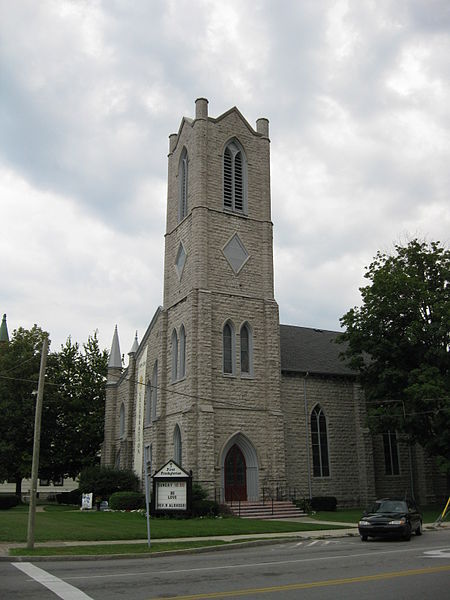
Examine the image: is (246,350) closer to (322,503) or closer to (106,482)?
(322,503)

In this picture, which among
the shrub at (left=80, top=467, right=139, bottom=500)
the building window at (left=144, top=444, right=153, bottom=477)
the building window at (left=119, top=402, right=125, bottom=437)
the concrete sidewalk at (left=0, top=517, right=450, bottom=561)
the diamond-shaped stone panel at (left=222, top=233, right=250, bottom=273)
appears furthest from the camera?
the building window at (left=119, top=402, right=125, bottom=437)

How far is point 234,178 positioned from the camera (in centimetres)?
3512

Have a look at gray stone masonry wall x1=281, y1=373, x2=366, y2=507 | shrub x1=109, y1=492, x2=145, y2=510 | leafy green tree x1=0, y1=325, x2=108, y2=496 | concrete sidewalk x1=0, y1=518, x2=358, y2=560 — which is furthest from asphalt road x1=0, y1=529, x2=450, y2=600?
leafy green tree x1=0, y1=325, x2=108, y2=496

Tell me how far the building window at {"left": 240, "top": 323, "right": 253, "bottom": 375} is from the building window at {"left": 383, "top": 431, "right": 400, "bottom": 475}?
1022 cm

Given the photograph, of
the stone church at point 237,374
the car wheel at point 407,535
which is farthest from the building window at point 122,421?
the car wheel at point 407,535

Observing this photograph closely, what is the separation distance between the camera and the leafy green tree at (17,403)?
40.9 meters

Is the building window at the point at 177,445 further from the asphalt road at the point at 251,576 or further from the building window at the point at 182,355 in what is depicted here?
the asphalt road at the point at 251,576

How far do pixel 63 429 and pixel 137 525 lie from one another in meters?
24.6

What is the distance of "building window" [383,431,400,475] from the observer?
117 ft

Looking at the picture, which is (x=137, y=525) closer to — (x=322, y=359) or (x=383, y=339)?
(x=383, y=339)

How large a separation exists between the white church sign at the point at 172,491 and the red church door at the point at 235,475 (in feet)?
16.3

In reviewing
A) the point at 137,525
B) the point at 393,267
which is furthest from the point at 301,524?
the point at 393,267

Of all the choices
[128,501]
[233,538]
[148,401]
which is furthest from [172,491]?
[148,401]

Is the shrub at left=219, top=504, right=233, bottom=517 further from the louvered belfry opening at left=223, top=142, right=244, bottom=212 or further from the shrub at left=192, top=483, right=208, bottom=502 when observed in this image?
the louvered belfry opening at left=223, top=142, right=244, bottom=212
